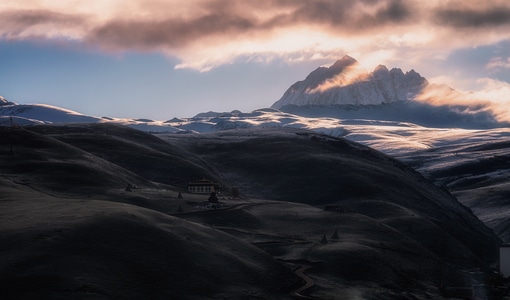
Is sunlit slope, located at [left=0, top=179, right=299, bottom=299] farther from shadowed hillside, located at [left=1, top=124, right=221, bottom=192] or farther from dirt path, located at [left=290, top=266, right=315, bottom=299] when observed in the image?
shadowed hillside, located at [left=1, top=124, right=221, bottom=192]

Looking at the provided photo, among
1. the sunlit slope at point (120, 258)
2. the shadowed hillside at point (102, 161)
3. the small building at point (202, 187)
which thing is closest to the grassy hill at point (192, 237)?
the sunlit slope at point (120, 258)

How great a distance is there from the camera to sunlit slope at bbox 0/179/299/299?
62.6 m

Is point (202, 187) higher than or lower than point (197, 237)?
lower

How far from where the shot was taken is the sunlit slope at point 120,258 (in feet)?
205

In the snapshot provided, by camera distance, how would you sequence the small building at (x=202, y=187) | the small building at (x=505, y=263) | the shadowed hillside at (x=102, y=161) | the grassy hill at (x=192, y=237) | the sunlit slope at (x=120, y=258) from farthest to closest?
the small building at (x=202, y=187) → the shadowed hillside at (x=102, y=161) → the small building at (x=505, y=263) → the grassy hill at (x=192, y=237) → the sunlit slope at (x=120, y=258)

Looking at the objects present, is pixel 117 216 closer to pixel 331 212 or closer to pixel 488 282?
pixel 488 282

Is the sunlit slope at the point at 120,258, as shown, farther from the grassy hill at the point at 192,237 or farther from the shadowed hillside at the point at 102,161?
the shadowed hillside at the point at 102,161

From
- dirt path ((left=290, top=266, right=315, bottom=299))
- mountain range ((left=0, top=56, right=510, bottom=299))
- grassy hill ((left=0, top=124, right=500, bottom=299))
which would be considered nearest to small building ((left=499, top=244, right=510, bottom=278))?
mountain range ((left=0, top=56, right=510, bottom=299))

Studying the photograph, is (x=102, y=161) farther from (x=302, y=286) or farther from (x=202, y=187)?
(x=302, y=286)

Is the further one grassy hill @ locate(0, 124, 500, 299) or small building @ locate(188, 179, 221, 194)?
small building @ locate(188, 179, 221, 194)

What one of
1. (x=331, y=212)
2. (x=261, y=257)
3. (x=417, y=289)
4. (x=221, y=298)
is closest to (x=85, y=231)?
(x=221, y=298)

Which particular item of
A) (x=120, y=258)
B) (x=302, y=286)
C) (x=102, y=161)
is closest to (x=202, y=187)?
(x=102, y=161)

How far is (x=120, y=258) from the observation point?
233ft

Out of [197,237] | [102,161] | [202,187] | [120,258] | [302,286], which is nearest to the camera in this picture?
[120,258]
